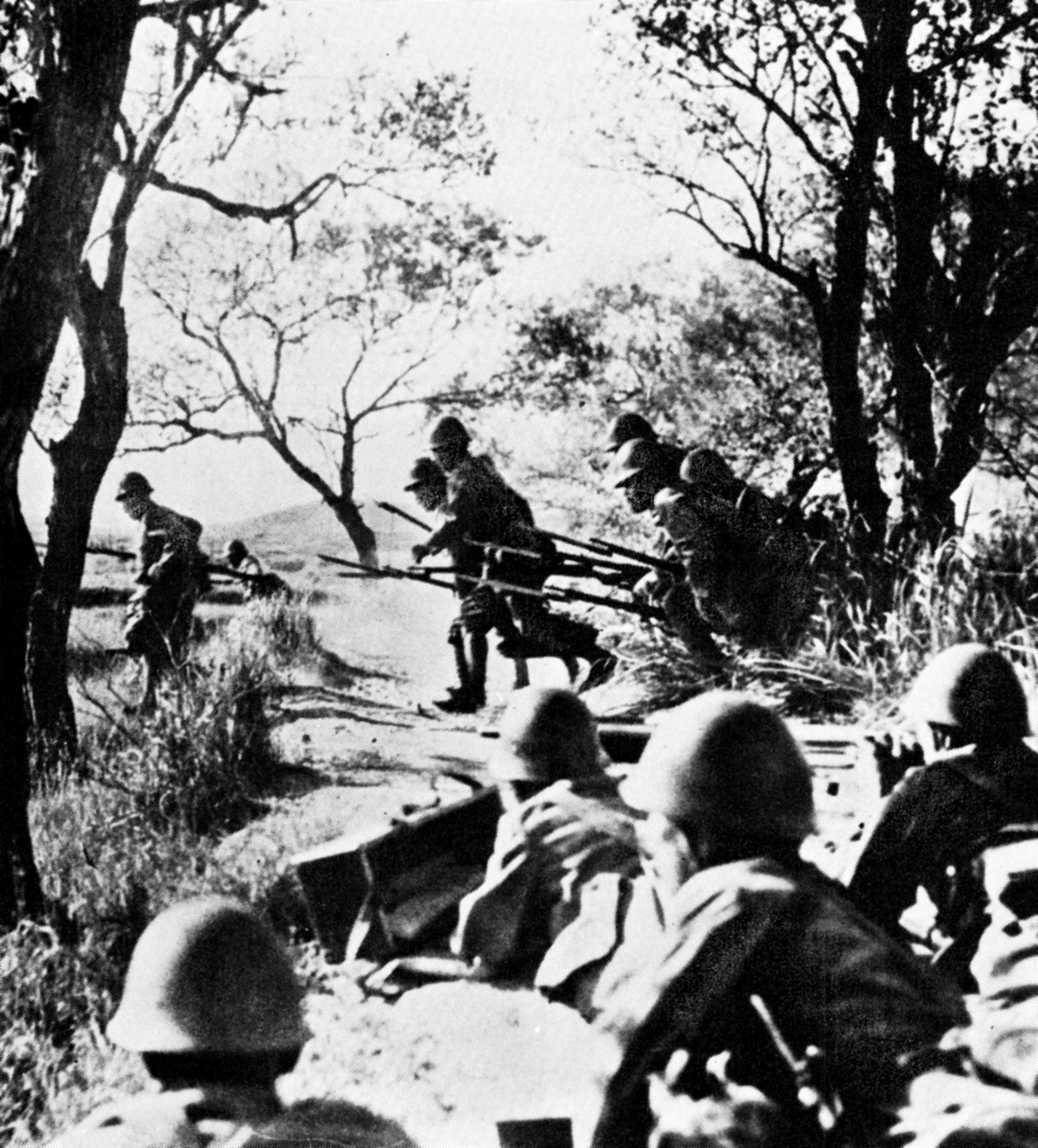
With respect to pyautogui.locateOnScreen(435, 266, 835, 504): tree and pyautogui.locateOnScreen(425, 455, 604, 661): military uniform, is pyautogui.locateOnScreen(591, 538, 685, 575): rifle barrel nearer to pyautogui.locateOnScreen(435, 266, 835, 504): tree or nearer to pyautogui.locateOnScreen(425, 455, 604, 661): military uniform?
pyautogui.locateOnScreen(425, 455, 604, 661): military uniform

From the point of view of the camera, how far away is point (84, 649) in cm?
1528

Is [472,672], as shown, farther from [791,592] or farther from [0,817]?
[0,817]

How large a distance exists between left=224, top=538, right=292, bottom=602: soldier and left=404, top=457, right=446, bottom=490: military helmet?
5669 mm

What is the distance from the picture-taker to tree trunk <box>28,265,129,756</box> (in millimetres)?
10141

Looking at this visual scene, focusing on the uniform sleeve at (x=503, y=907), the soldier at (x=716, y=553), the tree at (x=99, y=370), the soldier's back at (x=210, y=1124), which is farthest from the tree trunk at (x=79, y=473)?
the soldier's back at (x=210, y=1124)

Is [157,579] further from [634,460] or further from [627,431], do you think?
[634,460]

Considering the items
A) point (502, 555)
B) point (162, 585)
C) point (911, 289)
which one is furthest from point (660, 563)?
point (911, 289)

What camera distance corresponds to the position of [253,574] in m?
17.0

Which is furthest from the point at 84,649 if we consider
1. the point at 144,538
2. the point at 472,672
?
the point at 472,672

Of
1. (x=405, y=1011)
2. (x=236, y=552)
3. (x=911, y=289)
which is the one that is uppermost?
(x=911, y=289)

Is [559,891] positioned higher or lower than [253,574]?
lower

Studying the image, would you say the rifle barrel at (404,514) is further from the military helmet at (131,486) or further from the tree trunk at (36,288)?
the tree trunk at (36,288)

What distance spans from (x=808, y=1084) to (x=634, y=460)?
268 inches

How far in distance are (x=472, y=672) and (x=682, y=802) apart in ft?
26.0
